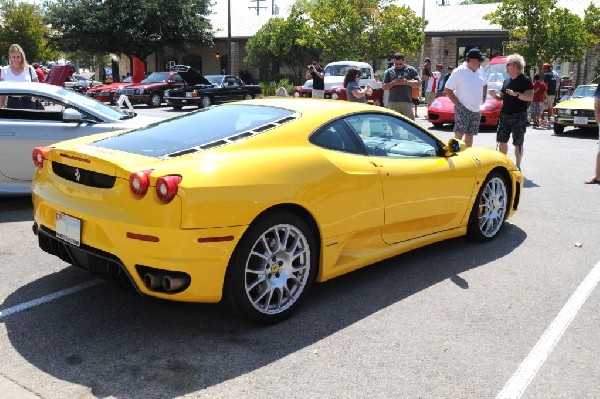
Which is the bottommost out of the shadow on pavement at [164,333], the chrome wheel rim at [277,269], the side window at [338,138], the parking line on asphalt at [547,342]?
the parking line on asphalt at [547,342]

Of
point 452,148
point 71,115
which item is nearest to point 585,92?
point 452,148

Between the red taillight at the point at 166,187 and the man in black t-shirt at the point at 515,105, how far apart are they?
6.48 m

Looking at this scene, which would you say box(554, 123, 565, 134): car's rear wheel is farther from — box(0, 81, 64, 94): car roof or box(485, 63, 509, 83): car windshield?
box(0, 81, 64, 94): car roof

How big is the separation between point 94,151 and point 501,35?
34877 millimetres

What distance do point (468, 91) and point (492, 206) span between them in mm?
3502

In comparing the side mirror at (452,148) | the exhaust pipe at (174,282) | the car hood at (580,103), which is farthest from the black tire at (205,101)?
the exhaust pipe at (174,282)

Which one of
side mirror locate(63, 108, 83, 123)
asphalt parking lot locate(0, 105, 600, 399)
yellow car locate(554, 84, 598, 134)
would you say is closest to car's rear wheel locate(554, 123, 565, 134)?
yellow car locate(554, 84, 598, 134)

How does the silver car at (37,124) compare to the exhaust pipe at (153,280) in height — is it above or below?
above

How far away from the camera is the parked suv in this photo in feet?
76.8

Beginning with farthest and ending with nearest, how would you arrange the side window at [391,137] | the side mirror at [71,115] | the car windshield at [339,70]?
the car windshield at [339,70], the side mirror at [71,115], the side window at [391,137]

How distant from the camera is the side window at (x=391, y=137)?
A: 4418 millimetres

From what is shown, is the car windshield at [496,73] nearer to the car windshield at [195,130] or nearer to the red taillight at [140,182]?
the car windshield at [195,130]

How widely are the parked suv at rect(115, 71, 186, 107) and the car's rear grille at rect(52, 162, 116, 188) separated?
20281mm

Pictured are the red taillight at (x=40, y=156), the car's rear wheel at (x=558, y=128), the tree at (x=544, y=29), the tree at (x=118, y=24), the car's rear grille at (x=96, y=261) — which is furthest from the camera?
the tree at (x=118, y=24)
